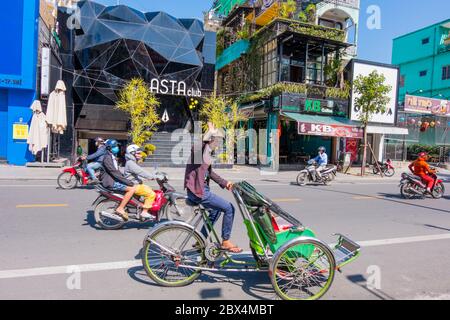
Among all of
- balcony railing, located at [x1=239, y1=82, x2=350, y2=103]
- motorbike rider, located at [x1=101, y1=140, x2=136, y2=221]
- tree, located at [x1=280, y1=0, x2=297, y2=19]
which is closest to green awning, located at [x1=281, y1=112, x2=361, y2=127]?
balcony railing, located at [x1=239, y1=82, x2=350, y2=103]

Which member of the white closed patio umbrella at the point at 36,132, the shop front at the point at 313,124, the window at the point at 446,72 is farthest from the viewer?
the window at the point at 446,72

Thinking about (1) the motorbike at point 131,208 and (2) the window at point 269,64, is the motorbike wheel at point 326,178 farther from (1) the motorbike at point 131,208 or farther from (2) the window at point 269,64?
(1) the motorbike at point 131,208

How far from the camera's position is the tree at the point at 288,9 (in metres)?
21.7

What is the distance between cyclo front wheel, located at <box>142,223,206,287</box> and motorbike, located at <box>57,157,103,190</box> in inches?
293

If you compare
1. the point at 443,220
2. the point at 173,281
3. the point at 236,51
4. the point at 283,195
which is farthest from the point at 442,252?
the point at 236,51

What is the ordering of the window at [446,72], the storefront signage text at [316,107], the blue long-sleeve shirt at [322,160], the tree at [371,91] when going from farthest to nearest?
the window at [446,72] → the storefront signage text at [316,107] → the tree at [371,91] → the blue long-sleeve shirt at [322,160]

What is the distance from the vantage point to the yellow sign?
657 inches

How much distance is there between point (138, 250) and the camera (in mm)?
5164

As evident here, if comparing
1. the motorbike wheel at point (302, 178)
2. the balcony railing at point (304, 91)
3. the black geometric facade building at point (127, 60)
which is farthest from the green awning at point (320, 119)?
the black geometric facade building at point (127, 60)

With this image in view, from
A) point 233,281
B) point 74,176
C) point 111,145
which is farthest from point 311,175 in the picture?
point 233,281

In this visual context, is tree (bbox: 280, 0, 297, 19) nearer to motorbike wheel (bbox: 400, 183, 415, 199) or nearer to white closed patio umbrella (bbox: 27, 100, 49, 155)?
motorbike wheel (bbox: 400, 183, 415, 199)

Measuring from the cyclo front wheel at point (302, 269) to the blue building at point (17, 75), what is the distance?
16.9 meters

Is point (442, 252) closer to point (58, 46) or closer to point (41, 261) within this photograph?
point (41, 261)

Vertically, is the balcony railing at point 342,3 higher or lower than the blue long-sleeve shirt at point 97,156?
higher
